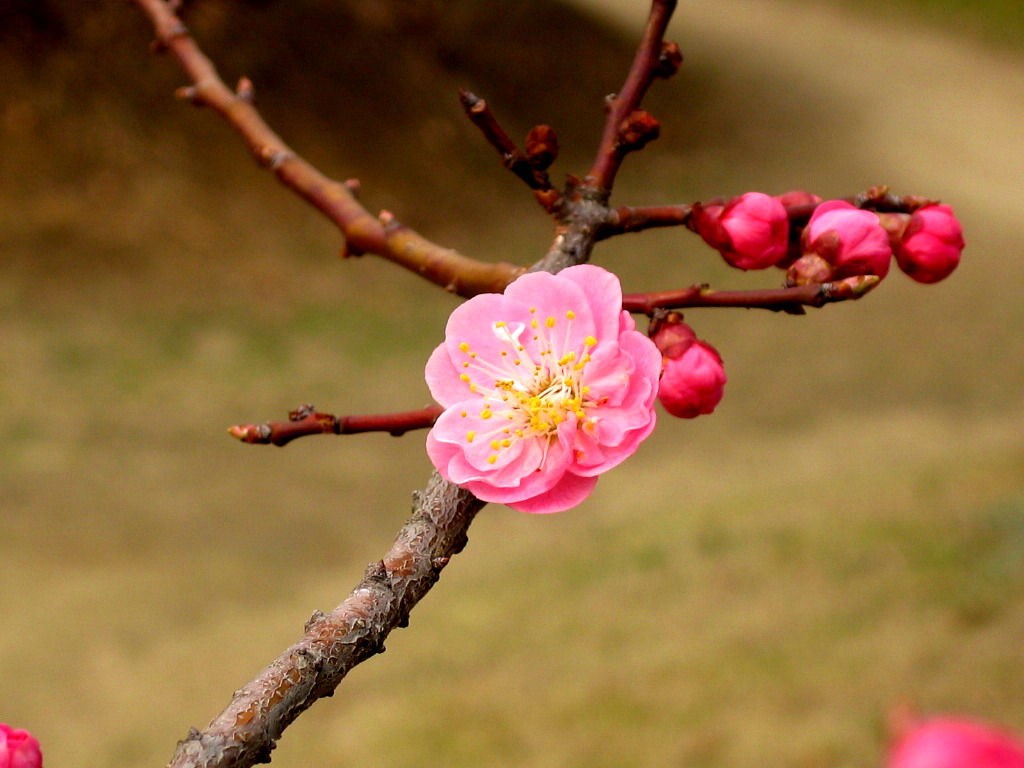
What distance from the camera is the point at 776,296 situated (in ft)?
0.84

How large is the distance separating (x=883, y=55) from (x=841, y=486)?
0.44m

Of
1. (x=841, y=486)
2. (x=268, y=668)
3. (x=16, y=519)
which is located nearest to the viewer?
(x=268, y=668)

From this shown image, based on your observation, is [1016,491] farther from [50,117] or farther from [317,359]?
[50,117]

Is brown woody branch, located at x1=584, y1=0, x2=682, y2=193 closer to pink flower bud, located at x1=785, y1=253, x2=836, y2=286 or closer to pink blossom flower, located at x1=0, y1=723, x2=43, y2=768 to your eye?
pink flower bud, located at x1=785, y1=253, x2=836, y2=286

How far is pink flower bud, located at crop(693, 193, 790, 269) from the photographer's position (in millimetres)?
285

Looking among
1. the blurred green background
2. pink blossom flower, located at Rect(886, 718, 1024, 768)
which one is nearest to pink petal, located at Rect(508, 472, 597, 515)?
pink blossom flower, located at Rect(886, 718, 1024, 768)

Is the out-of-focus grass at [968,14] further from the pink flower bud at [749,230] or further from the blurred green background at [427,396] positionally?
the pink flower bud at [749,230]

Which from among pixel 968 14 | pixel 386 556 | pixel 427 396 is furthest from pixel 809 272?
pixel 968 14

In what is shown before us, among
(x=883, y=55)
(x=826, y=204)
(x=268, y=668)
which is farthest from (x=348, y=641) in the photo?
(x=883, y=55)

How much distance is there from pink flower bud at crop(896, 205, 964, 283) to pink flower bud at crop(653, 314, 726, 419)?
3.4 inches

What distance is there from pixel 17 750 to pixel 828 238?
0.25m

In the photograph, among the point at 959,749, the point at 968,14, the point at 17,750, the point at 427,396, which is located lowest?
the point at 427,396

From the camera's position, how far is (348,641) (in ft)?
0.69

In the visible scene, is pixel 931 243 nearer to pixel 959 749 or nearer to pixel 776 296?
pixel 776 296
